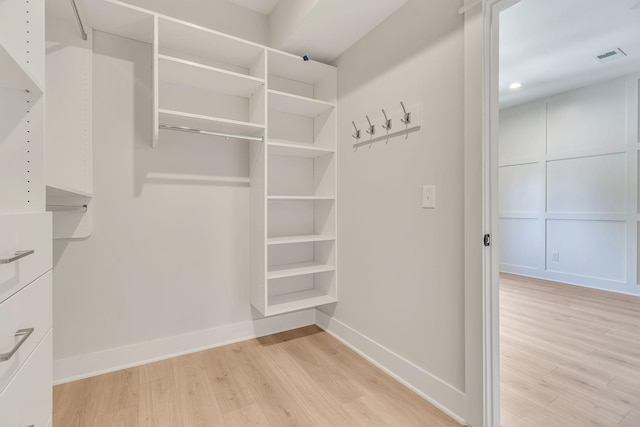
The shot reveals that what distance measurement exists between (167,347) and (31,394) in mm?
1339

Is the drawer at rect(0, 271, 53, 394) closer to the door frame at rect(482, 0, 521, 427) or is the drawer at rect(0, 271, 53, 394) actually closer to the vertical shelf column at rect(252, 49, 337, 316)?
the vertical shelf column at rect(252, 49, 337, 316)

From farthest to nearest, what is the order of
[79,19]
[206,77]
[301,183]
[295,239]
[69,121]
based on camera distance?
1. [301,183]
2. [295,239]
3. [206,77]
4. [69,121]
5. [79,19]

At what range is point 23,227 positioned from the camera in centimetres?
78

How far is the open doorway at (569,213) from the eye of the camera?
173 centimetres

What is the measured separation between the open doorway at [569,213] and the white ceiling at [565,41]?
12mm

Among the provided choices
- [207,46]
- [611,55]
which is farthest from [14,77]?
[611,55]

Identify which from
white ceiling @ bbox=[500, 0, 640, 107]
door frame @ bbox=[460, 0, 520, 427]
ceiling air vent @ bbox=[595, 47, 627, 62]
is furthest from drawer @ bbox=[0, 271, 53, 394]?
ceiling air vent @ bbox=[595, 47, 627, 62]

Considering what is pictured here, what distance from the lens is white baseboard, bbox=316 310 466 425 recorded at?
4.84 ft

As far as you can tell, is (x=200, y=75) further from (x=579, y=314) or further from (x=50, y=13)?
(x=579, y=314)

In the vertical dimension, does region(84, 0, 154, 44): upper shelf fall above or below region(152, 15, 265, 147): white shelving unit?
above

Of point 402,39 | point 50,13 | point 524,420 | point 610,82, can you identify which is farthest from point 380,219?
point 610,82

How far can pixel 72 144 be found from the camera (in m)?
1.74

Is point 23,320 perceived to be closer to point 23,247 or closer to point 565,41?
point 23,247

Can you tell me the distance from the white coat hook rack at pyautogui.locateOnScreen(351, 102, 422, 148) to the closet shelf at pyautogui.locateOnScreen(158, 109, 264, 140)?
741 millimetres
